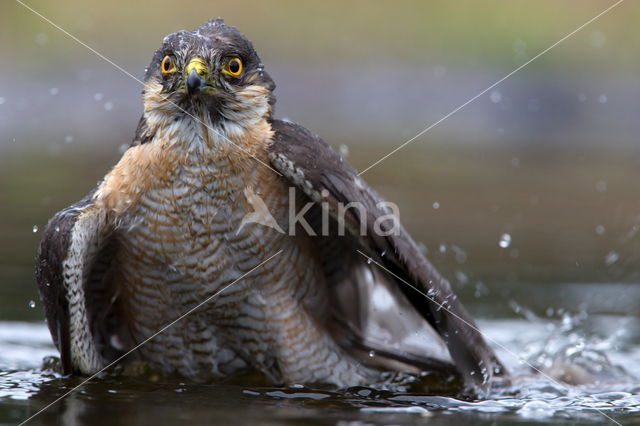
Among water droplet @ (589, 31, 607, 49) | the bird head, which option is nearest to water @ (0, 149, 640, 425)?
the bird head

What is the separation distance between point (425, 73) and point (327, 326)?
49.1 ft

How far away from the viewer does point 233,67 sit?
5953mm

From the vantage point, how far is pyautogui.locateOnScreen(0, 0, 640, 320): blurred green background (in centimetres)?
1134

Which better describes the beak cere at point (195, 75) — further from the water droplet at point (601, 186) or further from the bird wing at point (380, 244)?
the water droplet at point (601, 186)

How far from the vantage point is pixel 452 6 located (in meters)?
21.4

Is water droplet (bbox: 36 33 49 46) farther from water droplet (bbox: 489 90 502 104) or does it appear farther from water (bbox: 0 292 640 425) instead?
water (bbox: 0 292 640 425)

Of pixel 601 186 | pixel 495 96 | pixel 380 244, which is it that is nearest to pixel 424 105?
pixel 495 96

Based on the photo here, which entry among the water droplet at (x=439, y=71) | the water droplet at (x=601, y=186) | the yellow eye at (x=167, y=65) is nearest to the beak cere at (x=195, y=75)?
the yellow eye at (x=167, y=65)

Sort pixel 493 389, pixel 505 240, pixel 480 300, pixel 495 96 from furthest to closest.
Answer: pixel 495 96
pixel 505 240
pixel 480 300
pixel 493 389

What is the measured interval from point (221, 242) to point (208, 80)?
0.89m

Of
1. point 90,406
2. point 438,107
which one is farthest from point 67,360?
point 438,107

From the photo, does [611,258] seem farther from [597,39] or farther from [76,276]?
[597,39]

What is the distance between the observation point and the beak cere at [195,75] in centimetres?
565

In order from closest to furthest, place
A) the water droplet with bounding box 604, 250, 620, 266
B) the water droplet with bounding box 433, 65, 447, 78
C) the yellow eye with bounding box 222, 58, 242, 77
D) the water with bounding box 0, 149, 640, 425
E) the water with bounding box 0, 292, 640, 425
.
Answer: the water with bounding box 0, 292, 640, 425 < the water with bounding box 0, 149, 640, 425 < the yellow eye with bounding box 222, 58, 242, 77 < the water droplet with bounding box 604, 250, 620, 266 < the water droplet with bounding box 433, 65, 447, 78
